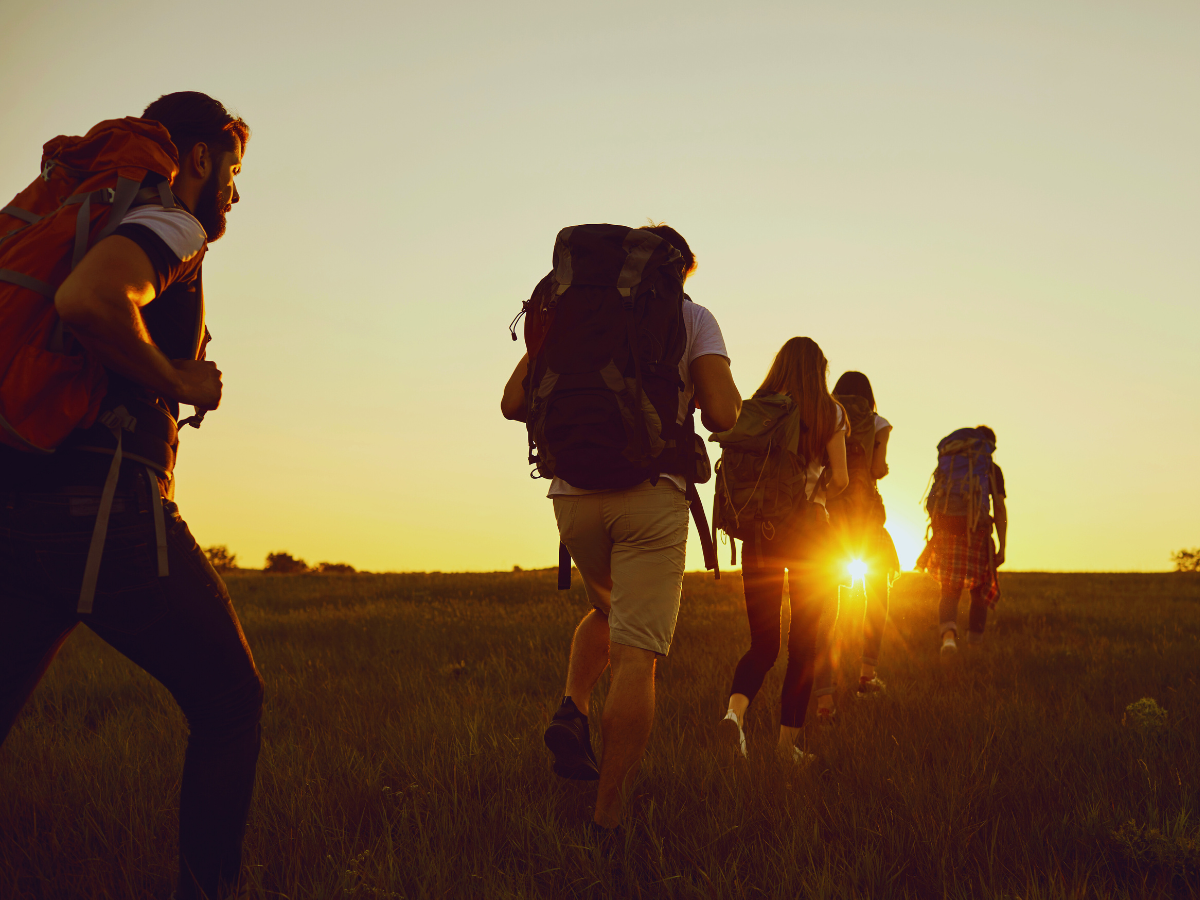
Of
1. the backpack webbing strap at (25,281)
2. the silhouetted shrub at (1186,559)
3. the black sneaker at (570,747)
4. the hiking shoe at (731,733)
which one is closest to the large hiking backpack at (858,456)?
the hiking shoe at (731,733)

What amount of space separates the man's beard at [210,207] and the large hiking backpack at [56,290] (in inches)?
5.7

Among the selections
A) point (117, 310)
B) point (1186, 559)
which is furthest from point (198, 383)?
point (1186, 559)

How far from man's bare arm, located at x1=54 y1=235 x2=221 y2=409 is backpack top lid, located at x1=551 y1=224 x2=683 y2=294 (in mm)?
1468

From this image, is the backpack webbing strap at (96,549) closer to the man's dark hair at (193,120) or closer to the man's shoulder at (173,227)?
the man's shoulder at (173,227)

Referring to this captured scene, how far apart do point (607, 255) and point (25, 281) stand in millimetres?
1835

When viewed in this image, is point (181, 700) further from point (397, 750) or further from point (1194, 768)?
point (1194, 768)

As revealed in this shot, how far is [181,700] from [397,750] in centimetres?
224

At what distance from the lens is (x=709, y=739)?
15.5 feet

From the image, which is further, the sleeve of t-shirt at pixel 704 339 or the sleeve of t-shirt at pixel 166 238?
the sleeve of t-shirt at pixel 704 339

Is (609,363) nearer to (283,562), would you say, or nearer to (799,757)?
(799,757)

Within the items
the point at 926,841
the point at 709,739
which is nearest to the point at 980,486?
the point at 709,739

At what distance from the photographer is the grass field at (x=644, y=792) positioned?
2895 mm

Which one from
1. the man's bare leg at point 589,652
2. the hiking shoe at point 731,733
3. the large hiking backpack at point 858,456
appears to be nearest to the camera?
the man's bare leg at point 589,652

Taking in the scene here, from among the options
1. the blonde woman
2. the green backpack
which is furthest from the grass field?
the green backpack
